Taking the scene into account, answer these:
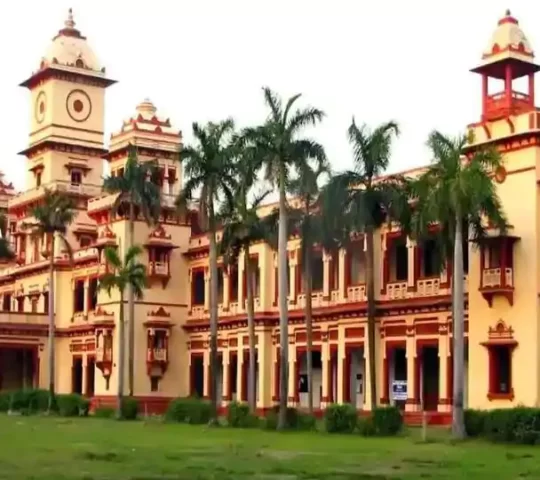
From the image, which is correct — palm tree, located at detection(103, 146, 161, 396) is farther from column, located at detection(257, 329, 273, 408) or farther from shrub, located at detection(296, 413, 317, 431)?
shrub, located at detection(296, 413, 317, 431)

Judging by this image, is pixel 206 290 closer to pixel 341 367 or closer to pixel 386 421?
pixel 341 367

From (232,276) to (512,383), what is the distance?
81.1 ft

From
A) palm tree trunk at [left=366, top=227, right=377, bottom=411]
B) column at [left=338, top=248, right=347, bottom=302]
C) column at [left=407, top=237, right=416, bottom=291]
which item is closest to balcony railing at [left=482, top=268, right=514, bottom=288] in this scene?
palm tree trunk at [left=366, top=227, right=377, bottom=411]

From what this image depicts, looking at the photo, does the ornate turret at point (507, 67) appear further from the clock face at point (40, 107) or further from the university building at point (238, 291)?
the clock face at point (40, 107)

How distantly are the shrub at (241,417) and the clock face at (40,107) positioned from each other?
37.3 m

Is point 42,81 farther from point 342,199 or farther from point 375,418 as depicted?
point 375,418

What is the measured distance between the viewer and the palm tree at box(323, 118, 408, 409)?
40531mm

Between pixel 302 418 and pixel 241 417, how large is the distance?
10.5 feet

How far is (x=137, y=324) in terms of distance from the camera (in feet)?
208

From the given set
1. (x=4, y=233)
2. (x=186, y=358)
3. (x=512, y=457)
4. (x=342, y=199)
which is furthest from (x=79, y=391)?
(x=512, y=457)

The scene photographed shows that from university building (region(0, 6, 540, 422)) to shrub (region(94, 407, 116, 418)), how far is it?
5908 millimetres

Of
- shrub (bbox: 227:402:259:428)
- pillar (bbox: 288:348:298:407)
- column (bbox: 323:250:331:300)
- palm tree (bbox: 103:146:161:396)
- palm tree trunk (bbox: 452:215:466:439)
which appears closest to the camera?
palm tree trunk (bbox: 452:215:466:439)

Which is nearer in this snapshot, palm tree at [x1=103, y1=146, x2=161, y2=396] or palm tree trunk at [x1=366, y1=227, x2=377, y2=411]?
palm tree trunk at [x1=366, y1=227, x2=377, y2=411]

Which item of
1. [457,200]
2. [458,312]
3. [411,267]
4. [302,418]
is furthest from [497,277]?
[302,418]
